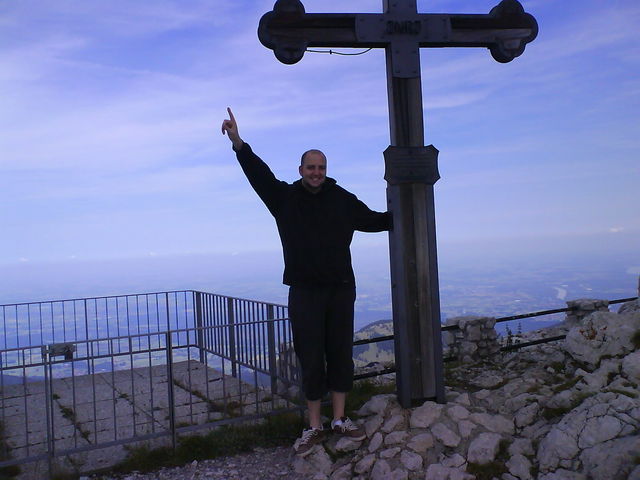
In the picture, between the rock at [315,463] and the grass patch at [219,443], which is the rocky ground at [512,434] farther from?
the grass patch at [219,443]

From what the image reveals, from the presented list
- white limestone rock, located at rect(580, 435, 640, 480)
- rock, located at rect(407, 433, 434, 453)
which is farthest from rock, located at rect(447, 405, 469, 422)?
white limestone rock, located at rect(580, 435, 640, 480)

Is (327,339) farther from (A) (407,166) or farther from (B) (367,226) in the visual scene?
(A) (407,166)

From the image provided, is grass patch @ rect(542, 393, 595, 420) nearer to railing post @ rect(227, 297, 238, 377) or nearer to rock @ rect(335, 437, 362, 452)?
rock @ rect(335, 437, 362, 452)

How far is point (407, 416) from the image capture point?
5617 millimetres

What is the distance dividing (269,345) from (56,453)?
7.62 feet

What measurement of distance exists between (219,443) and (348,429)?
4.14 feet

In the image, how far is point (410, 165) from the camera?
5.71 meters

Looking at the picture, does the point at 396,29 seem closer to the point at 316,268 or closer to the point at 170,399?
the point at 316,268

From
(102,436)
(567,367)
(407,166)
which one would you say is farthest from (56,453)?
(567,367)

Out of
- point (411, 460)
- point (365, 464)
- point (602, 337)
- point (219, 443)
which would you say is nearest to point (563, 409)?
point (411, 460)

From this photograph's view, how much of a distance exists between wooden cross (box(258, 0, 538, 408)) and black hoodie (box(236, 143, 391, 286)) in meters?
0.61

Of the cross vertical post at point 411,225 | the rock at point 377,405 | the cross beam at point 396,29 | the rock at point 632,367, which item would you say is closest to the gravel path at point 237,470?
the rock at point 377,405

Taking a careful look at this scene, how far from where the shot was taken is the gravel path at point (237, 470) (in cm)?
512

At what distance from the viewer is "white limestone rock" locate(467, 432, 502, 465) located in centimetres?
486
